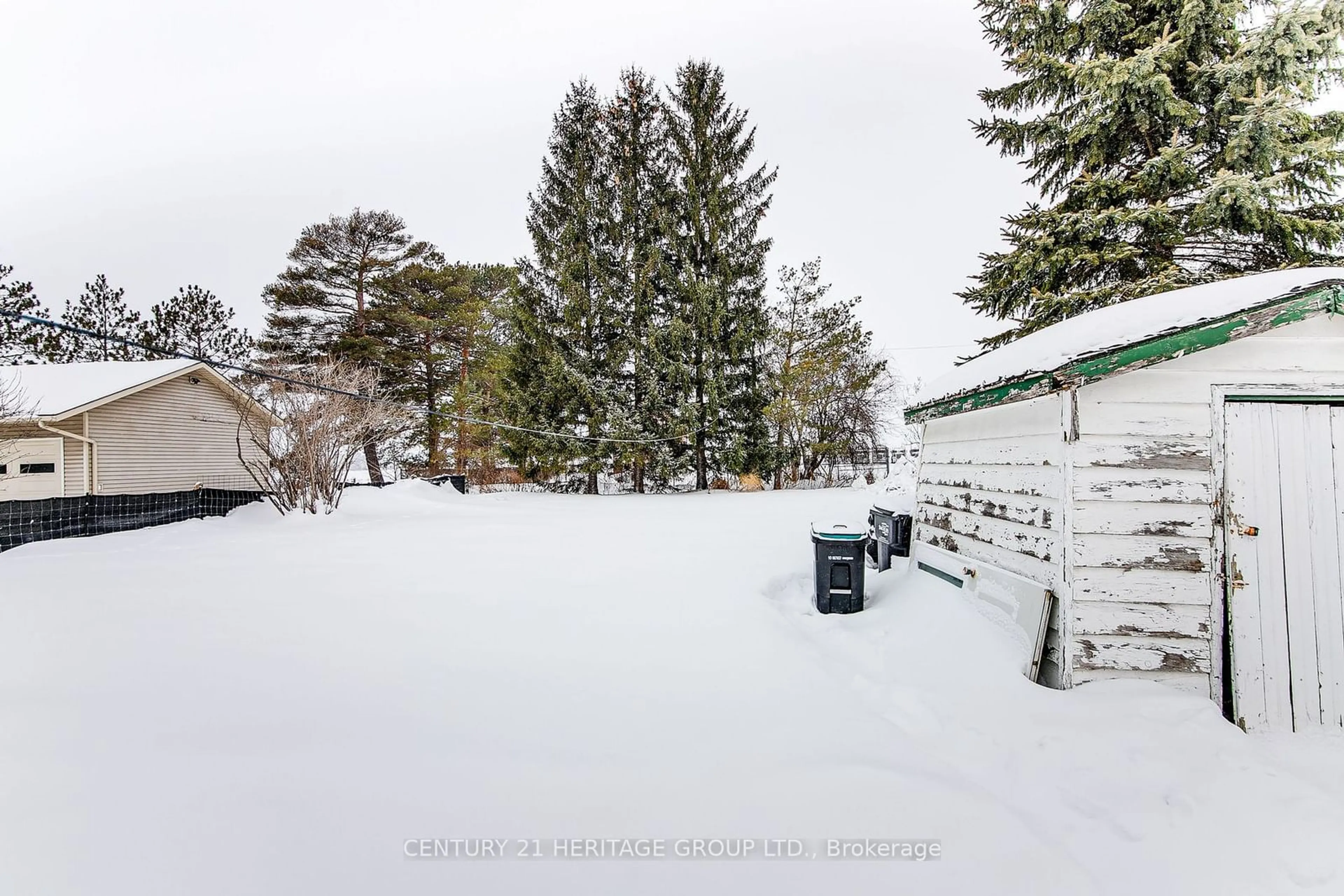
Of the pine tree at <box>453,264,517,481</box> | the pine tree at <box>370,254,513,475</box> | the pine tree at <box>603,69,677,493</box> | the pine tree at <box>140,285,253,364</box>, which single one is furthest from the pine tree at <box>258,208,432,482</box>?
the pine tree at <box>603,69,677,493</box>

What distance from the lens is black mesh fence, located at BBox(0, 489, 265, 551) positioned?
7.26 m

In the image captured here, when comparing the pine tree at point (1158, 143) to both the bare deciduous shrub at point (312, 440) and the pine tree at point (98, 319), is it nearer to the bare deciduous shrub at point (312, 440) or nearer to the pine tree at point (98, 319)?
the bare deciduous shrub at point (312, 440)

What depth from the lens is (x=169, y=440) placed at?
12.9 metres

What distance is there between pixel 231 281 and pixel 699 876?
34795mm

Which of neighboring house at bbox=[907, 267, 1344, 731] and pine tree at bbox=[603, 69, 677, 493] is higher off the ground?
pine tree at bbox=[603, 69, 677, 493]

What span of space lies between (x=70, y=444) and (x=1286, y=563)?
60.7ft

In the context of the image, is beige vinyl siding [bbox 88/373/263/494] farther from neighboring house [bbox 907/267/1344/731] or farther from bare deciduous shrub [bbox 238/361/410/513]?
neighboring house [bbox 907/267/1344/731]

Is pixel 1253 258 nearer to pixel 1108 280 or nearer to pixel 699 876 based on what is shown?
pixel 1108 280

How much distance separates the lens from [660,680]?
9.57 ft

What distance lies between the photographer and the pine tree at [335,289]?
19359mm

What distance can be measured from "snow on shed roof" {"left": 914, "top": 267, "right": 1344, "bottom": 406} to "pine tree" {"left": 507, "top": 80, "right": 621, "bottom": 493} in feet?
42.1

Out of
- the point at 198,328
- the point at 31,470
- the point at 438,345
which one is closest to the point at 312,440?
the point at 31,470

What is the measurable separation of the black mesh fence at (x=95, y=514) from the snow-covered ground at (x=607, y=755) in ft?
16.4

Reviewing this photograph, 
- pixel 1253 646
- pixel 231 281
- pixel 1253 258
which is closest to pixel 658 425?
pixel 1253 258
